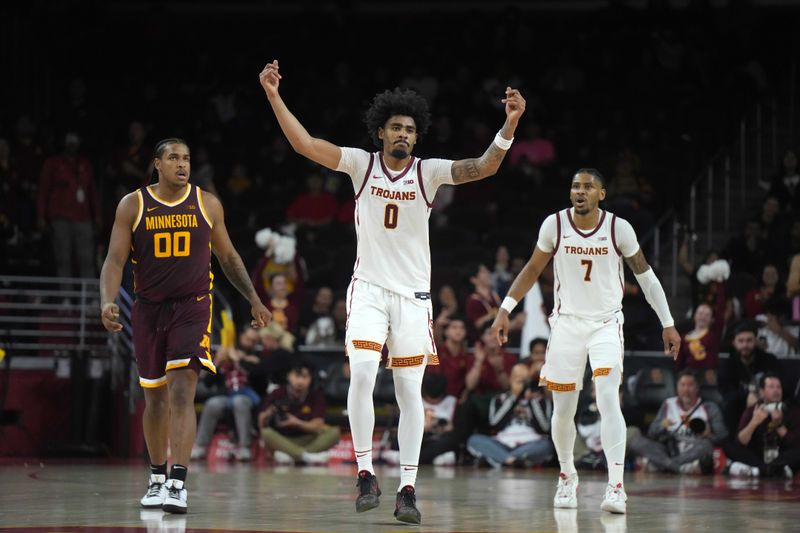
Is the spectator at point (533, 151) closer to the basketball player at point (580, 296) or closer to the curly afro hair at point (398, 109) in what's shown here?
the basketball player at point (580, 296)

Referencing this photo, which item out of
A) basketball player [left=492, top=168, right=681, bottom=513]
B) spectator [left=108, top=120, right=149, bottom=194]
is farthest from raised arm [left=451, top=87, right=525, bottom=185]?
spectator [left=108, top=120, right=149, bottom=194]

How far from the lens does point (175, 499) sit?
28.0ft

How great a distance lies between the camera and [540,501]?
10.1 meters

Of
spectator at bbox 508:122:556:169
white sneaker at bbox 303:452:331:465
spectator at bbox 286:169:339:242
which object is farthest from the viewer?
spectator at bbox 508:122:556:169

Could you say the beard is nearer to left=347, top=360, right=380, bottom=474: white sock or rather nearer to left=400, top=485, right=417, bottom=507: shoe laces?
left=347, top=360, right=380, bottom=474: white sock

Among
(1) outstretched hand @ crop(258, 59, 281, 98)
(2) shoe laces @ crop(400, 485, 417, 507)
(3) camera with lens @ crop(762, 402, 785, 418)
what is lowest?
(2) shoe laces @ crop(400, 485, 417, 507)

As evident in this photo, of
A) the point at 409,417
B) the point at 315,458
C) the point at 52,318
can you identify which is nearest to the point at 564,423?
the point at 409,417

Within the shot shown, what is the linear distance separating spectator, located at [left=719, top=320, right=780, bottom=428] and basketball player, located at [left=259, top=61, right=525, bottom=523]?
6.97 m

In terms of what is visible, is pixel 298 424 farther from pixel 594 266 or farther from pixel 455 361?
pixel 594 266

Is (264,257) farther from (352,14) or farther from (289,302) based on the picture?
(352,14)

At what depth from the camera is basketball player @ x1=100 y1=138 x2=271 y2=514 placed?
8859 mm

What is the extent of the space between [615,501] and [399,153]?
9.24ft

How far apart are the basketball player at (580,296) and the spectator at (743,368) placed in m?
5.06

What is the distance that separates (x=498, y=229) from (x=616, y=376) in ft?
32.7
